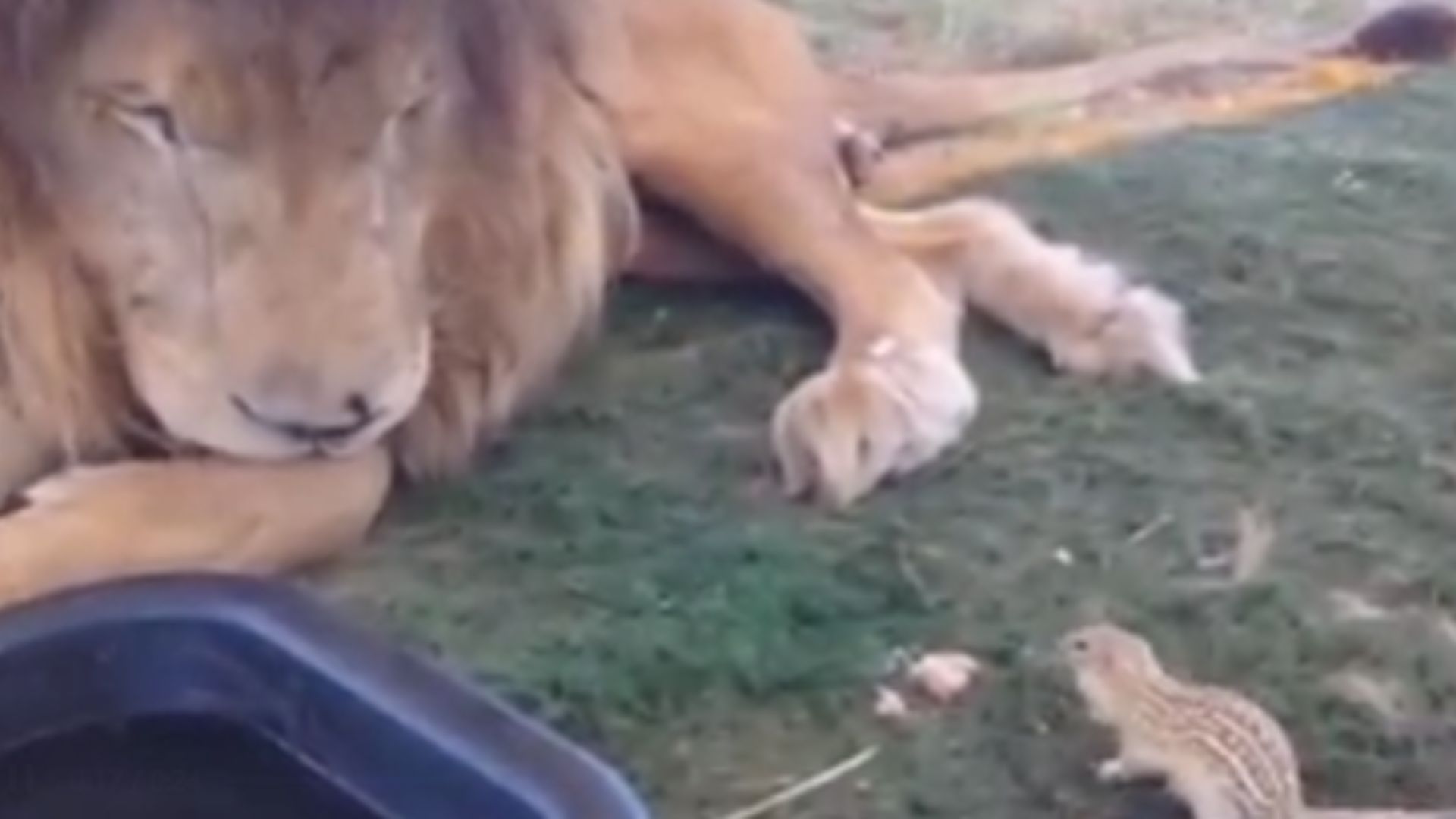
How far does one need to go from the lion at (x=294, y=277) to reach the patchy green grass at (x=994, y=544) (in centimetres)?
5

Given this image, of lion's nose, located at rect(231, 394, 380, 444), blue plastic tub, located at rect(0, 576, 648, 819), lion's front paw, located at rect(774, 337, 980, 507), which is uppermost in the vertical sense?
lion's nose, located at rect(231, 394, 380, 444)

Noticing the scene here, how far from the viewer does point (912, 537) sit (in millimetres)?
1823

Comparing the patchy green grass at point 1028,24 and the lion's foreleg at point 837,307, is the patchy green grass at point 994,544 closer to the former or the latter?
the lion's foreleg at point 837,307

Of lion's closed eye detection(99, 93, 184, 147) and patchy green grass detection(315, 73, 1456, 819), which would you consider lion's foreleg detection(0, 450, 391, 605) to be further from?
lion's closed eye detection(99, 93, 184, 147)

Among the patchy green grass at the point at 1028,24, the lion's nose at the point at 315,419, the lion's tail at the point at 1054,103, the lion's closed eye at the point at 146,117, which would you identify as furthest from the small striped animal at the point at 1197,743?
the patchy green grass at the point at 1028,24

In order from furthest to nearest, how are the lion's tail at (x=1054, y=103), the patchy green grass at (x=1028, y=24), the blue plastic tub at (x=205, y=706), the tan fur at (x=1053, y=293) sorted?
the patchy green grass at (x=1028, y=24) → the lion's tail at (x=1054, y=103) → the tan fur at (x=1053, y=293) → the blue plastic tub at (x=205, y=706)

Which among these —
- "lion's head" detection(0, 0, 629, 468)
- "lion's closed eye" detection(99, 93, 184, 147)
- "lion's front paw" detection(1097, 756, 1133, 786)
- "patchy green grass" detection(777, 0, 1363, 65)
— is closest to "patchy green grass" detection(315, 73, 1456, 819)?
"lion's front paw" detection(1097, 756, 1133, 786)

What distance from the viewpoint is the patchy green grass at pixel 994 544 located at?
1637 millimetres

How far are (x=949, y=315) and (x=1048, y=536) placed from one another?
0.25 m

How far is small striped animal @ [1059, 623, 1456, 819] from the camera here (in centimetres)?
153

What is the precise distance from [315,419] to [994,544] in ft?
1.25

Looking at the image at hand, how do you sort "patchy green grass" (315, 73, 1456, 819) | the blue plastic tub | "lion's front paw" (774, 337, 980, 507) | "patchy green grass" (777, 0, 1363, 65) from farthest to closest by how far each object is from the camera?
"patchy green grass" (777, 0, 1363, 65) < "lion's front paw" (774, 337, 980, 507) < "patchy green grass" (315, 73, 1456, 819) < the blue plastic tub

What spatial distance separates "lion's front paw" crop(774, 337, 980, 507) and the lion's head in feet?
0.77

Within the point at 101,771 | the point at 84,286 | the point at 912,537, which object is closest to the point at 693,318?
the point at 912,537
